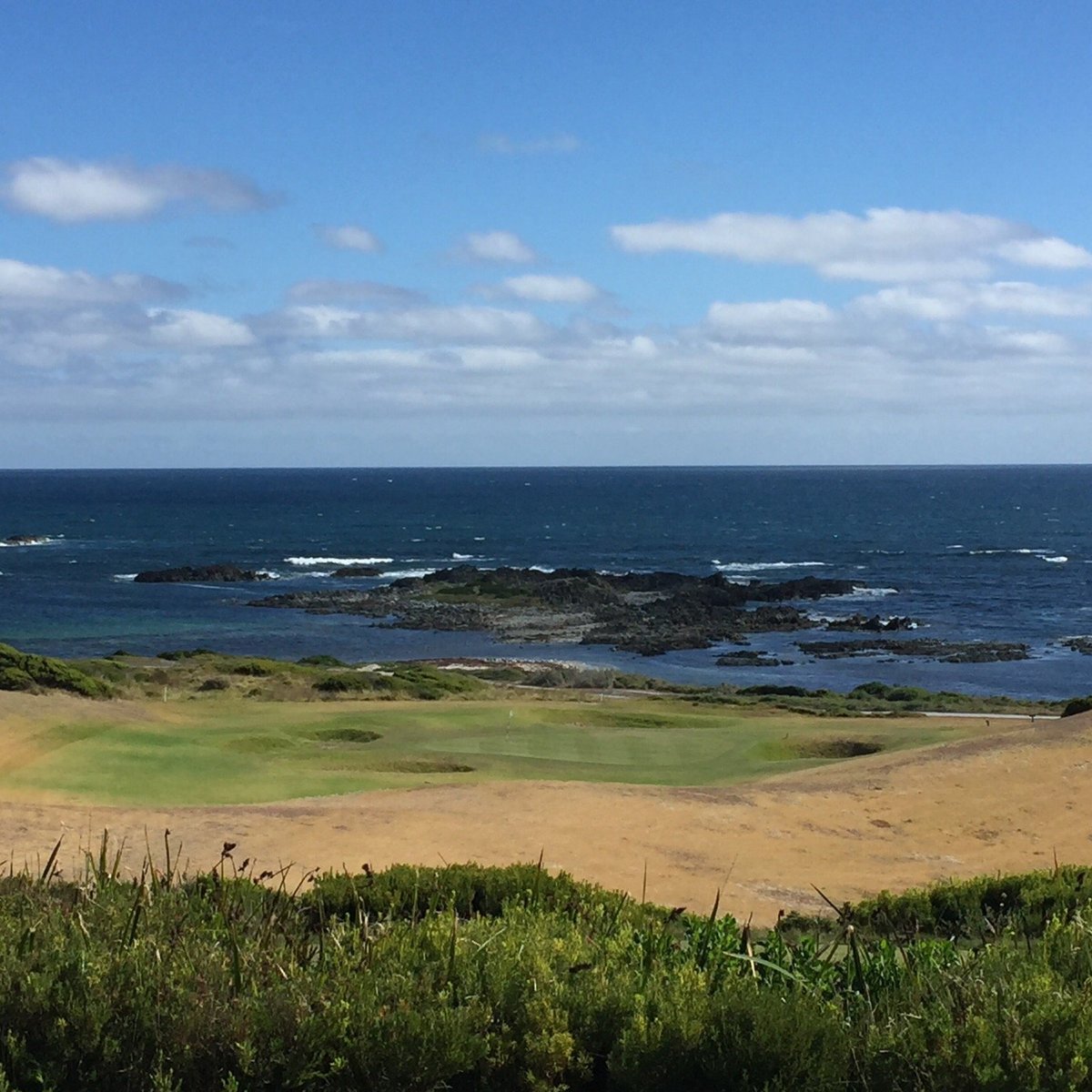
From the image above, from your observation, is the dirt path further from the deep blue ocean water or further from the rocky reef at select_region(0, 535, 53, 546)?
the rocky reef at select_region(0, 535, 53, 546)

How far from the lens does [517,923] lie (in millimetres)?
7195

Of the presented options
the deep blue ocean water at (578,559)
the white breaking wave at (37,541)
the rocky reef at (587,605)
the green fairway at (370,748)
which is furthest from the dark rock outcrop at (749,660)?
the white breaking wave at (37,541)

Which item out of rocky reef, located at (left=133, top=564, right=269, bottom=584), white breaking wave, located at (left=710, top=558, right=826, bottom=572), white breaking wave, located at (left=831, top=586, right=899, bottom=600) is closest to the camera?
white breaking wave, located at (left=831, top=586, right=899, bottom=600)

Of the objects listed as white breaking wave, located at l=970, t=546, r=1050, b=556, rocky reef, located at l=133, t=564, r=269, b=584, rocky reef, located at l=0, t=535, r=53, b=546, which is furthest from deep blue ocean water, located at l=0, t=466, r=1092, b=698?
rocky reef, located at l=0, t=535, r=53, b=546

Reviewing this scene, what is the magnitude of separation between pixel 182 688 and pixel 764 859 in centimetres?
2231

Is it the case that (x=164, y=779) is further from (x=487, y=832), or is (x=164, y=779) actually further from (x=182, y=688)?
(x=182, y=688)

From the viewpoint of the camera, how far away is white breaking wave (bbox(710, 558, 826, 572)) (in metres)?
86.2

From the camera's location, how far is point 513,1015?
591 cm

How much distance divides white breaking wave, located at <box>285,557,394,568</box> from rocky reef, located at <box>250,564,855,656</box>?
15.0m

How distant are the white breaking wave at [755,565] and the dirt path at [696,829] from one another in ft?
226

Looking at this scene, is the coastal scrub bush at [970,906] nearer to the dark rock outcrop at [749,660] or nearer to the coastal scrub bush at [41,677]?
the coastal scrub bush at [41,677]

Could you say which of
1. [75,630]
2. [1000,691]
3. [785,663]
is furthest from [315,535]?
[1000,691]

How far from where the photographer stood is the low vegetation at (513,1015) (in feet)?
17.8

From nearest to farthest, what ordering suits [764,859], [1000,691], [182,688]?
[764,859]
[182,688]
[1000,691]
